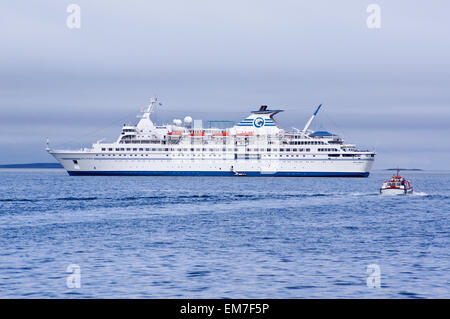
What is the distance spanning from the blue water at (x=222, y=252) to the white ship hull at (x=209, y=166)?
61697mm

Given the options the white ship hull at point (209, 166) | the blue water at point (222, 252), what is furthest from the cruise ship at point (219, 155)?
the blue water at point (222, 252)

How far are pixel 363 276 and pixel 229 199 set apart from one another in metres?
37.6

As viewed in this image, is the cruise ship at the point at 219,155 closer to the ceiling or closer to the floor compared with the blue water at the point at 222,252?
closer to the ceiling

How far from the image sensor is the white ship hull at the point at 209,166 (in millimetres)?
105062

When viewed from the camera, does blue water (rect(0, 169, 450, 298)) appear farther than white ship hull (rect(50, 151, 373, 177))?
No

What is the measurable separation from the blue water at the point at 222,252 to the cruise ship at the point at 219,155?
61767mm

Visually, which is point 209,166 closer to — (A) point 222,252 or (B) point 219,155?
(B) point 219,155

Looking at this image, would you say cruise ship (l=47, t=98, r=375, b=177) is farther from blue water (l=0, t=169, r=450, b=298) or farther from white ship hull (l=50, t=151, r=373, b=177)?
blue water (l=0, t=169, r=450, b=298)

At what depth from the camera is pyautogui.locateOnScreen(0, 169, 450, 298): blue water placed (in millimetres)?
16312

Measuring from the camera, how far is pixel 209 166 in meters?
107

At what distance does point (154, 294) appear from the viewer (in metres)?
15.7

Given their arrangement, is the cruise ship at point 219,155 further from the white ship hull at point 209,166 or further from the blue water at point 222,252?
the blue water at point 222,252

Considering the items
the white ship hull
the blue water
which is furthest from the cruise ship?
the blue water

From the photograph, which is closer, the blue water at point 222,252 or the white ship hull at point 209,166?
the blue water at point 222,252
